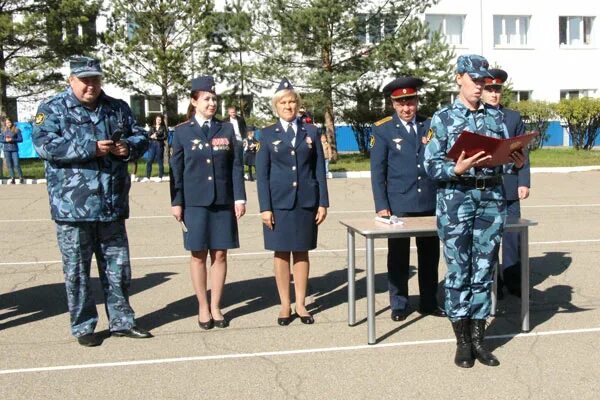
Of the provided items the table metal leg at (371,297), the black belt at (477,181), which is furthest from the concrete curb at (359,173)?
the black belt at (477,181)

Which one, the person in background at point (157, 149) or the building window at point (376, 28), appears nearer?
the person in background at point (157, 149)

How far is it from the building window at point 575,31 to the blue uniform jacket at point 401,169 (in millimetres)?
35831

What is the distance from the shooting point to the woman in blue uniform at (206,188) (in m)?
6.11

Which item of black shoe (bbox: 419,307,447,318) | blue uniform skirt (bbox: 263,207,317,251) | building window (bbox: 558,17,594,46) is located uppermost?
building window (bbox: 558,17,594,46)

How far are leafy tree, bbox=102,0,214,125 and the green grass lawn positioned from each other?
3274 millimetres

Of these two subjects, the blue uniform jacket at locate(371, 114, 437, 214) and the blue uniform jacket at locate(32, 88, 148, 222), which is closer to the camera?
the blue uniform jacket at locate(32, 88, 148, 222)

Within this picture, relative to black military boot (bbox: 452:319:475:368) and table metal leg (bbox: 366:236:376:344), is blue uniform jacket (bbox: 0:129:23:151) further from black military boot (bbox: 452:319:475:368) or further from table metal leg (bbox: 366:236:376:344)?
black military boot (bbox: 452:319:475:368)

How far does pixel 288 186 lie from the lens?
6.11m

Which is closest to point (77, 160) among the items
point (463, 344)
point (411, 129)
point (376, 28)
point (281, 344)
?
point (281, 344)

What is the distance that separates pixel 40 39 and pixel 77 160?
24.0 meters

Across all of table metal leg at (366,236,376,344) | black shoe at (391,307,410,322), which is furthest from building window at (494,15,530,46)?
table metal leg at (366,236,376,344)

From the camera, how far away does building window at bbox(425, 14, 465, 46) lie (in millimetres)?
37719

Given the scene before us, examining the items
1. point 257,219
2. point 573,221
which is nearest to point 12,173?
point 257,219

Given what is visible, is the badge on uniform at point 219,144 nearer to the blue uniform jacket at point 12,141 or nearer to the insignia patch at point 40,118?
the insignia patch at point 40,118
